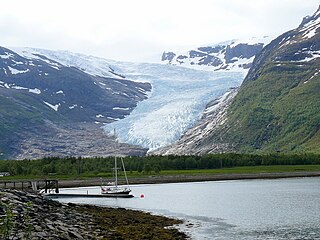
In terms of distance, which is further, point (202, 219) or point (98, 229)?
point (202, 219)

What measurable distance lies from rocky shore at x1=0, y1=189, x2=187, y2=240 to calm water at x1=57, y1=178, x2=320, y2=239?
10.6ft

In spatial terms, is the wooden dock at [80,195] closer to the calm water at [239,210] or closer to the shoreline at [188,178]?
the calm water at [239,210]

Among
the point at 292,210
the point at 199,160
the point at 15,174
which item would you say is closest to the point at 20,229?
the point at 292,210

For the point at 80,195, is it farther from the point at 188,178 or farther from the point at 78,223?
the point at 188,178

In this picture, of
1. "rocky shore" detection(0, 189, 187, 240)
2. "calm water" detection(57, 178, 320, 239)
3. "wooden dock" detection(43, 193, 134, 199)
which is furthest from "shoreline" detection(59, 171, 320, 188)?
"rocky shore" detection(0, 189, 187, 240)

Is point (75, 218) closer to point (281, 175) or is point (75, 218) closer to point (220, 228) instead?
point (220, 228)

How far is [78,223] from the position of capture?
169ft

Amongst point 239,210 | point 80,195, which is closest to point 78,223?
point 239,210

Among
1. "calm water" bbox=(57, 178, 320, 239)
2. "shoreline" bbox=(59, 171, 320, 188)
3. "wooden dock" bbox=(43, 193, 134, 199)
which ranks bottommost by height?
"calm water" bbox=(57, 178, 320, 239)

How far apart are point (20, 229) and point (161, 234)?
13.6 meters

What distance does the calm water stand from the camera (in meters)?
52.1

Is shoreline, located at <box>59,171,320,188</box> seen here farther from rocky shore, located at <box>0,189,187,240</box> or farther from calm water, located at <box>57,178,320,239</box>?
rocky shore, located at <box>0,189,187,240</box>

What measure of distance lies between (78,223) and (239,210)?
25771 mm

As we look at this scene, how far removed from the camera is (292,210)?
227ft
